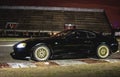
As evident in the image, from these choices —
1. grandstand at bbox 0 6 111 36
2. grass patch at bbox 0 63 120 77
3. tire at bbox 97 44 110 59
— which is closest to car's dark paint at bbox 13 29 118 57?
tire at bbox 97 44 110 59

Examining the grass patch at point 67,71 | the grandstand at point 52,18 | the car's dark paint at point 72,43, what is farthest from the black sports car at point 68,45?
the grandstand at point 52,18

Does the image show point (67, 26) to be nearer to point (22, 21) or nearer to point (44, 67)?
point (22, 21)

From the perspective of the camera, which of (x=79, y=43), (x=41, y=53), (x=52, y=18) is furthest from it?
(x=52, y=18)

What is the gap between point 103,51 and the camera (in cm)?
1409

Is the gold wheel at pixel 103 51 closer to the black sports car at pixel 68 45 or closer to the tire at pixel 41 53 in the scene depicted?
the black sports car at pixel 68 45

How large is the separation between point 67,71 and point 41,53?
2.45m

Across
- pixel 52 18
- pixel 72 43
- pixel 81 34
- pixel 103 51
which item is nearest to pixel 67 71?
pixel 72 43

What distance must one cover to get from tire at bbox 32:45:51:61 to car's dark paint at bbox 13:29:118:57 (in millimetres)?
124

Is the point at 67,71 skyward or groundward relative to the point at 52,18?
groundward

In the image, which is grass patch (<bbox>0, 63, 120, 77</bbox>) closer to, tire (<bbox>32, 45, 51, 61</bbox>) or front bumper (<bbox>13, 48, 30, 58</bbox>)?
tire (<bbox>32, 45, 51, 61</bbox>)

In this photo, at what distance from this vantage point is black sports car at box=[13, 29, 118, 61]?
12898 mm

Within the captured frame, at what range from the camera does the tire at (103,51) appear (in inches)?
552

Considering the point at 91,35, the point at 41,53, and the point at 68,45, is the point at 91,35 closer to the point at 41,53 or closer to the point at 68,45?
the point at 68,45

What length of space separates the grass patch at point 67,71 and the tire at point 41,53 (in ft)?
4.94
